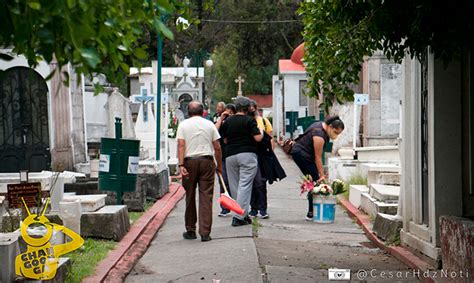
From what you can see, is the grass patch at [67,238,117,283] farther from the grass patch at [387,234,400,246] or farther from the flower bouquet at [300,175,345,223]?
the flower bouquet at [300,175,345,223]

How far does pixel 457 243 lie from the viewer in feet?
21.9

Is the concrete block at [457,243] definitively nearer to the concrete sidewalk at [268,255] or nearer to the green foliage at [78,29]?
the concrete sidewalk at [268,255]

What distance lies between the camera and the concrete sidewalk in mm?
8211

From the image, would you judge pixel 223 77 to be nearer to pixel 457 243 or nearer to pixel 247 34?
pixel 247 34

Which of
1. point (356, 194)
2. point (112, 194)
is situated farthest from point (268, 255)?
point (356, 194)

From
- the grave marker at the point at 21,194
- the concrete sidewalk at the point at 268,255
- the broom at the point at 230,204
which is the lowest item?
the concrete sidewalk at the point at 268,255

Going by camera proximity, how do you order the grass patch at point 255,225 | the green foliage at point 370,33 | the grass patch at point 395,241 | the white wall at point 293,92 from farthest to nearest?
1. the white wall at point 293,92
2. the grass patch at point 255,225
3. the grass patch at point 395,241
4. the green foliage at point 370,33

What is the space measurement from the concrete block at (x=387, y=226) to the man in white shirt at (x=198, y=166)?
2.30 metres

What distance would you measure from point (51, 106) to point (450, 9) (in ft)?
37.4

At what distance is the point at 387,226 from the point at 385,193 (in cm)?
134

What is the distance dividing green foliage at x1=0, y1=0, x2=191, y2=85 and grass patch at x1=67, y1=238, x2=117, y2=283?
13.4 feet

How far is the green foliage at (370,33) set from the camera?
22.3 ft

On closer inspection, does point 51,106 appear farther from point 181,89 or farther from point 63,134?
point 181,89

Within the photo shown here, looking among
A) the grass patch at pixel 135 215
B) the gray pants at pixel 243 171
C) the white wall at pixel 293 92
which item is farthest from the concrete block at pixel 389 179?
the white wall at pixel 293 92
